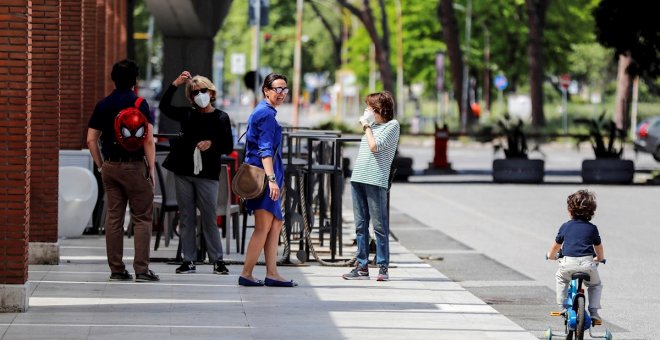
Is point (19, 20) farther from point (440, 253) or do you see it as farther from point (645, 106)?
point (645, 106)

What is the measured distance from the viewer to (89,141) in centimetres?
1370

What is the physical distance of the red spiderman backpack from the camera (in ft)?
44.2

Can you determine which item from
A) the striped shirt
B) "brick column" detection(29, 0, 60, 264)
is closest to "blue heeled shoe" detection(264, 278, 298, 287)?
the striped shirt

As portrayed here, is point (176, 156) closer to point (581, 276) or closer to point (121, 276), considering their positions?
point (121, 276)

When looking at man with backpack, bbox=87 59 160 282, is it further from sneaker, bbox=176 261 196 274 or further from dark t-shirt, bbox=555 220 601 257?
dark t-shirt, bbox=555 220 601 257

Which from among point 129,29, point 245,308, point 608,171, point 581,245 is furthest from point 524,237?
point 129,29

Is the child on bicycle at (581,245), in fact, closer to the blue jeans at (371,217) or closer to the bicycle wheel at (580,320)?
the bicycle wheel at (580,320)

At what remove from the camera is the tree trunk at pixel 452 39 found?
6019cm

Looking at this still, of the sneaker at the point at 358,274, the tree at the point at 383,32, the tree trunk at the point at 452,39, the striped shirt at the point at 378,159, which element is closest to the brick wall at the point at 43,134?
the sneaker at the point at 358,274

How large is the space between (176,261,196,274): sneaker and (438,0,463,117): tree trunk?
4557cm

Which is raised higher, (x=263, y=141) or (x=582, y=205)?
(x=263, y=141)

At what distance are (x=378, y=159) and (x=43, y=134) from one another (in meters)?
3.16

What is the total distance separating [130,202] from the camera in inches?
540

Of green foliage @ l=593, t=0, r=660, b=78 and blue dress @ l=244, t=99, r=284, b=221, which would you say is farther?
green foliage @ l=593, t=0, r=660, b=78
